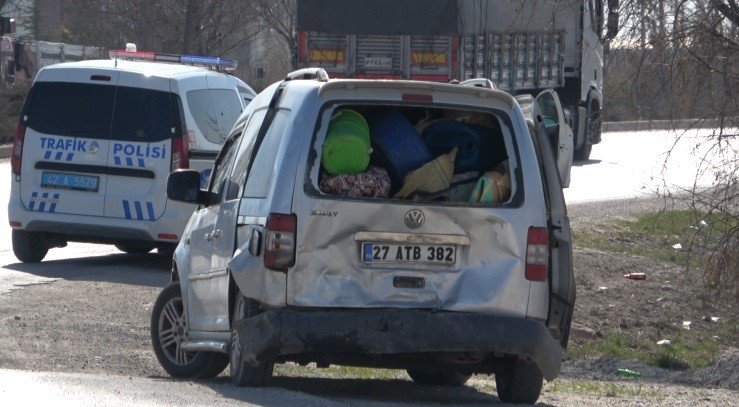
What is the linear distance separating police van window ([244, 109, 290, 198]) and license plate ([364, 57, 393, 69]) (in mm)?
16340

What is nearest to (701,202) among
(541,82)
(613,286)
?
(613,286)

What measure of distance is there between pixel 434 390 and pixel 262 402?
1888 millimetres

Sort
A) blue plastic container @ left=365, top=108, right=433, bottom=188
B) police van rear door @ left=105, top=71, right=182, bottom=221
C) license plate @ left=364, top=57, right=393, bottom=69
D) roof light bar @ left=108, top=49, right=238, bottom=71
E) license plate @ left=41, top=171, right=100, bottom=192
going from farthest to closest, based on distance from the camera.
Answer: license plate @ left=364, top=57, right=393, bottom=69 < roof light bar @ left=108, top=49, right=238, bottom=71 < license plate @ left=41, top=171, right=100, bottom=192 < police van rear door @ left=105, top=71, right=182, bottom=221 < blue plastic container @ left=365, top=108, right=433, bottom=188

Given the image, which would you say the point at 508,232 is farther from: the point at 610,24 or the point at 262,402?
the point at 610,24

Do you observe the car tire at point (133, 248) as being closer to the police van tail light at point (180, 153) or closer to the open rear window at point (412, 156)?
the police van tail light at point (180, 153)

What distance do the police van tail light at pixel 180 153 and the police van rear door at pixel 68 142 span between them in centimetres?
68

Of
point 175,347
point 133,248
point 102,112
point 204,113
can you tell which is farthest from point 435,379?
point 133,248

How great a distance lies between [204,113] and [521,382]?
6799 millimetres

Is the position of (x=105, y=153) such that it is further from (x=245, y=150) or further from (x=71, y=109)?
(x=245, y=150)

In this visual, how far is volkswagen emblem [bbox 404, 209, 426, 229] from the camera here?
20.8 ft

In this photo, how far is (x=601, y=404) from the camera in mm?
7758

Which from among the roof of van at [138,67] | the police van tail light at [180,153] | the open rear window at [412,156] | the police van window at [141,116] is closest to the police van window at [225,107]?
the roof of van at [138,67]

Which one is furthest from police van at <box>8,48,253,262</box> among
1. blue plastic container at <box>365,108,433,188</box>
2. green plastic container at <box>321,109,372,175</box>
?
green plastic container at <box>321,109,372,175</box>

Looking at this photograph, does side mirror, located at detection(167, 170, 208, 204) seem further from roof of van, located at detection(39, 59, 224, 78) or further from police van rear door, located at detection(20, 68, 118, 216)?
roof of van, located at detection(39, 59, 224, 78)
